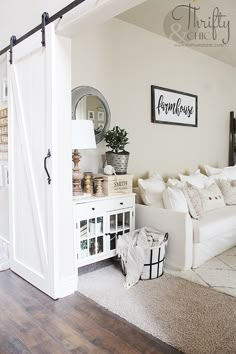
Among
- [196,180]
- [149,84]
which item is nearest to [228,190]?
[196,180]

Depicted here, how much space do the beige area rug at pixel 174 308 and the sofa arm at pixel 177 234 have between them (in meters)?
0.18

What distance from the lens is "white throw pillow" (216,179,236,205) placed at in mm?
4086

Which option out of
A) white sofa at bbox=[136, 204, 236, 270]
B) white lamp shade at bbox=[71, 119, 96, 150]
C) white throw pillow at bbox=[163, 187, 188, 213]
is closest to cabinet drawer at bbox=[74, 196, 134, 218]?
white sofa at bbox=[136, 204, 236, 270]

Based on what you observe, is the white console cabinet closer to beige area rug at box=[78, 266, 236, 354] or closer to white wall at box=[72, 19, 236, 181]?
beige area rug at box=[78, 266, 236, 354]

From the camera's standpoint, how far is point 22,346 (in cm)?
183

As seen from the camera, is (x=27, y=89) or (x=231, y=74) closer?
(x=27, y=89)

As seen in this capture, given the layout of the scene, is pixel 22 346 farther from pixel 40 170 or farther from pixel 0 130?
pixel 0 130

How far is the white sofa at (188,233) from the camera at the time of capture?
112 inches

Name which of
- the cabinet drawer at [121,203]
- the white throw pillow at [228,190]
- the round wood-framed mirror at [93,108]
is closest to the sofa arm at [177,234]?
the cabinet drawer at [121,203]

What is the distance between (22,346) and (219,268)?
6.40 feet

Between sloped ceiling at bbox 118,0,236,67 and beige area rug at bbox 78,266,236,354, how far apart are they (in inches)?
110

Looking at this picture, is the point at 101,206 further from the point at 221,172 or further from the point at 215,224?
the point at 221,172

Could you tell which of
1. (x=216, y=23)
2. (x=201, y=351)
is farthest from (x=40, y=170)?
(x=216, y=23)

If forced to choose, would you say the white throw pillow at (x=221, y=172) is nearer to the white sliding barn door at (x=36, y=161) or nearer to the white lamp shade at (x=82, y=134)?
the white lamp shade at (x=82, y=134)
